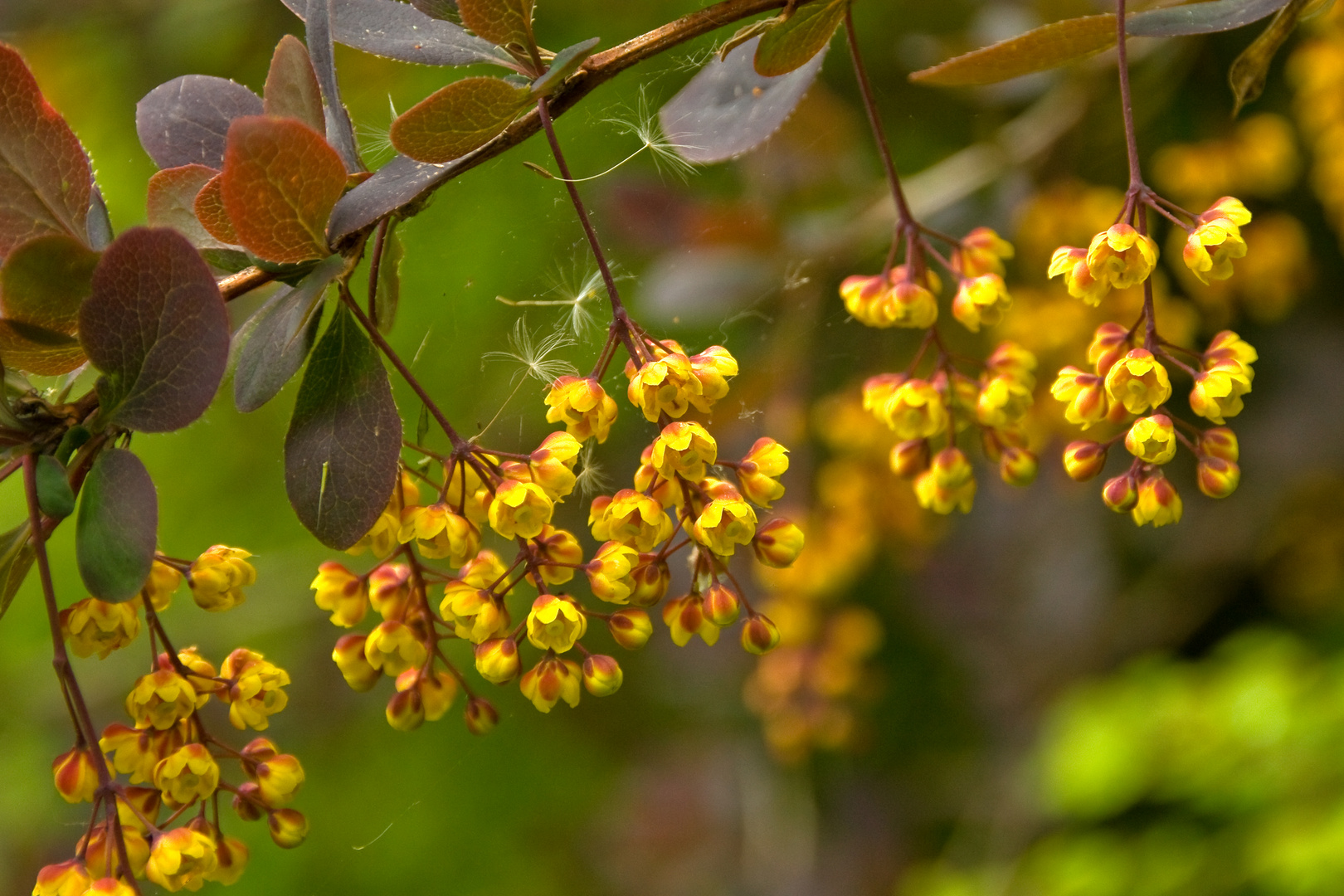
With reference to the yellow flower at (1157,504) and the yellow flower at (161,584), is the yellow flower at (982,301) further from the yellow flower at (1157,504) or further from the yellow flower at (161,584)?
the yellow flower at (161,584)

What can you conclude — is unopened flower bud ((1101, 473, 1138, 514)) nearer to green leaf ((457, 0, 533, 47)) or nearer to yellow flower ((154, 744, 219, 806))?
green leaf ((457, 0, 533, 47))

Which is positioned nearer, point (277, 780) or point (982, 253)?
point (277, 780)

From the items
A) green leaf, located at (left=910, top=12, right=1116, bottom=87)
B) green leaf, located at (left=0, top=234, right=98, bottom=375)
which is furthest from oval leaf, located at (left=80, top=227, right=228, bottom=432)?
green leaf, located at (left=910, top=12, right=1116, bottom=87)

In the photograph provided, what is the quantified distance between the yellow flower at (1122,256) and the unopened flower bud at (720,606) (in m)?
0.28

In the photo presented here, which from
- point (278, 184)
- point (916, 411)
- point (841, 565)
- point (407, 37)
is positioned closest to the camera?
point (278, 184)

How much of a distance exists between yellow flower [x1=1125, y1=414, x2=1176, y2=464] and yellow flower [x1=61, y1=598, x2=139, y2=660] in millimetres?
592

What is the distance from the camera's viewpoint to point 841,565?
56.6 inches

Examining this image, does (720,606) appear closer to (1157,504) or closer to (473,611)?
(473,611)

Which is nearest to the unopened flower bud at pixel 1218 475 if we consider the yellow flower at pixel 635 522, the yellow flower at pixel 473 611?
the yellow flower at pixel 635 522

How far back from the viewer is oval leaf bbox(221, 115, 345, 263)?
1.77 ft

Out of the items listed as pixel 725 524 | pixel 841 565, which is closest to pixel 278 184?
pixel 725 524

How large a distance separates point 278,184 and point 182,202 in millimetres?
126

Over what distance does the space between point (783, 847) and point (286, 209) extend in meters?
1.83

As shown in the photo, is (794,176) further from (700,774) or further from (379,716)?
(379,716)
